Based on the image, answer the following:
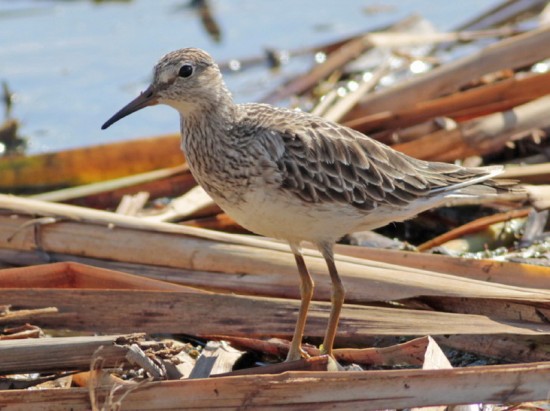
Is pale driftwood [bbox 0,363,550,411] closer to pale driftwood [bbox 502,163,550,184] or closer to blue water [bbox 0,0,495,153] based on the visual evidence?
pale driftwood [bbox 502,163,550,184]

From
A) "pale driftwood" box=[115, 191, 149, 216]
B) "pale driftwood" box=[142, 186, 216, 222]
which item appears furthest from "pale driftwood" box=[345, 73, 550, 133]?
"pale driftwood" box=[115, 191, 149, 216]

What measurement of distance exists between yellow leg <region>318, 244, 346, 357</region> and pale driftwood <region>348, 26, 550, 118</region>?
3.03 m

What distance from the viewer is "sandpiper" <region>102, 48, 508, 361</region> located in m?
5.50

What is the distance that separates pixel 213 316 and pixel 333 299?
0.67 m

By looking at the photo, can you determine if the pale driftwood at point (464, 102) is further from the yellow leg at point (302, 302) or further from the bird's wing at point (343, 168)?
the yellow leg at point (302, 302)

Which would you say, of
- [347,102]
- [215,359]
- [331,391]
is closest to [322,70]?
[347,102]

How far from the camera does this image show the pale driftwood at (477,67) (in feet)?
28.4

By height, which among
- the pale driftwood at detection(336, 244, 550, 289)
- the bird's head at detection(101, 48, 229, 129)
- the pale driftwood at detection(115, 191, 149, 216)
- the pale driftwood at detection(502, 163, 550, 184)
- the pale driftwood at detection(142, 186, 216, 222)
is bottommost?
the pale driftwood at detection(336, 244, 550, 289)

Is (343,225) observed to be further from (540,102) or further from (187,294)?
(540,102)

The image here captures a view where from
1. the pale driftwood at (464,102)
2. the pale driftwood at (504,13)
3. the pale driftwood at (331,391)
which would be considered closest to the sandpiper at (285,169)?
the pale driftwood at (331,391)

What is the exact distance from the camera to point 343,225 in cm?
573

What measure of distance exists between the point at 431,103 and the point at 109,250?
9.70ft

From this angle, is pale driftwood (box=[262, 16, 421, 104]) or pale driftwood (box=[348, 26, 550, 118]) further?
pale driftwood (box=[262, 16, 421, 104])

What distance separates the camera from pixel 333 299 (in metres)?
5.76
